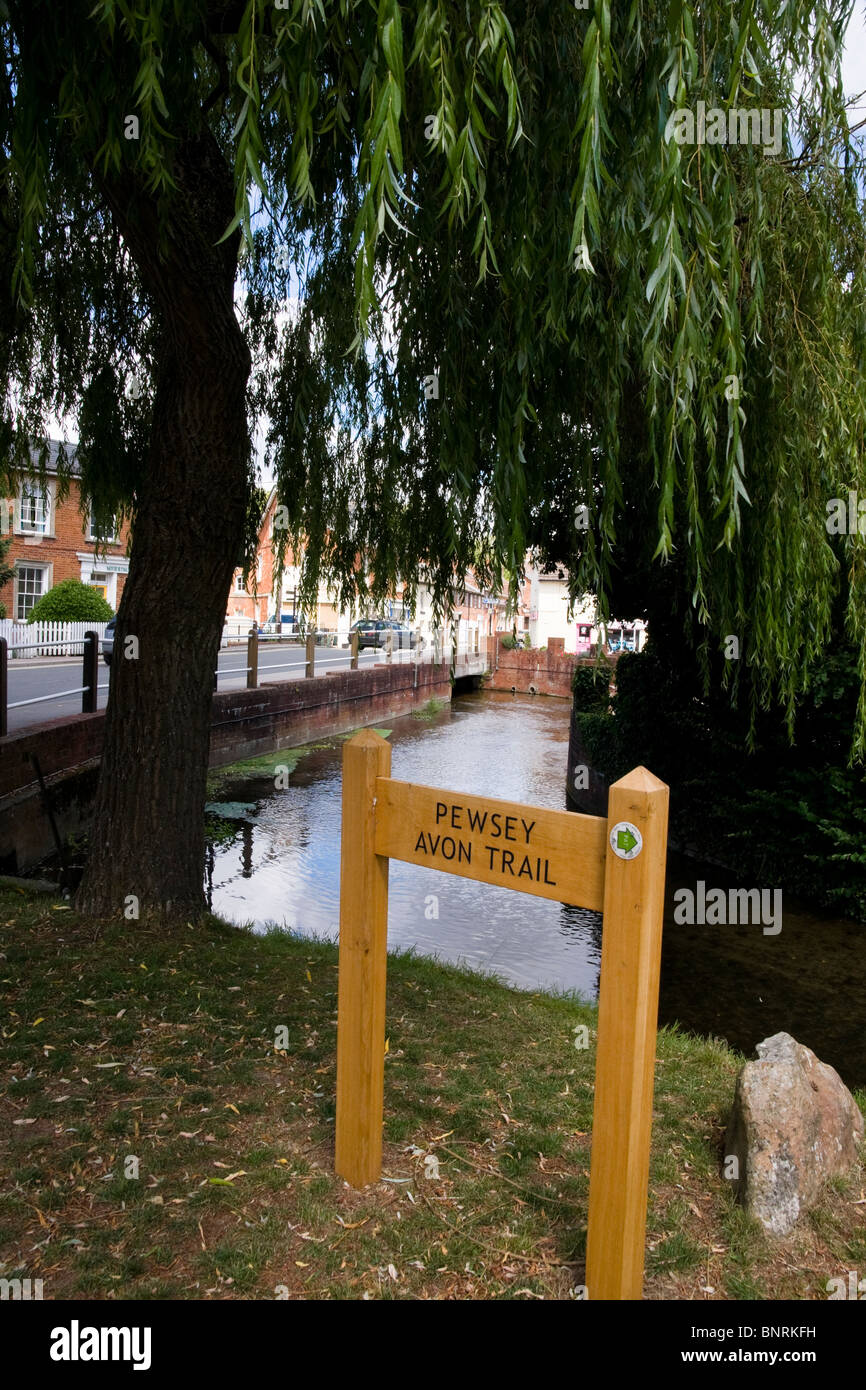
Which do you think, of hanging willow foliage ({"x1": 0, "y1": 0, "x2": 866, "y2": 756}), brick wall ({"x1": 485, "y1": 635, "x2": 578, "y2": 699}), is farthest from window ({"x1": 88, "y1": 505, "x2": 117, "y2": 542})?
brick wall ({"x1": 485, "y1": 635, "x2": 578, "y2": 699})

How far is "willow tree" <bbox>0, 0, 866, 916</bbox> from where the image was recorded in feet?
9.39

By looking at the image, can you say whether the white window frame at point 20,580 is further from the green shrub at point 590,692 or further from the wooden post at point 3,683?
the wooden post at point 3,683

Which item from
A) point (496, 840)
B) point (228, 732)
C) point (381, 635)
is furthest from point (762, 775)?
point (381, 635)

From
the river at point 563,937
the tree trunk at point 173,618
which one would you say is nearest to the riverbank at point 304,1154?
the tree trunk at point 173,618

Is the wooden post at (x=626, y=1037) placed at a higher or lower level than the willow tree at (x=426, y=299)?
lower

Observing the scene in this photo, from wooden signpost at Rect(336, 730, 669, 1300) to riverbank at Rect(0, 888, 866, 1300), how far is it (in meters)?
0.35

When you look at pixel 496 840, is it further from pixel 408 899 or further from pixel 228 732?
pixel 228 732

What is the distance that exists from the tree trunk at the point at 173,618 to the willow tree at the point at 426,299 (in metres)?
0.02

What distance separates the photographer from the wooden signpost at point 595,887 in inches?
90.1

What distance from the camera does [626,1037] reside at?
2.33 metres

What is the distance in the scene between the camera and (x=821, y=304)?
174 inches

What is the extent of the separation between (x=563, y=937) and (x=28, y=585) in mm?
24708
